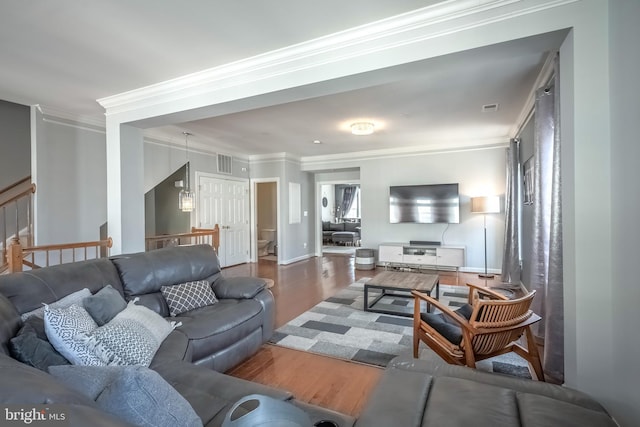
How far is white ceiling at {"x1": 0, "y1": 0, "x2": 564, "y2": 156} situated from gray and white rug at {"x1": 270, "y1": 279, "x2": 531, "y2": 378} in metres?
2.35

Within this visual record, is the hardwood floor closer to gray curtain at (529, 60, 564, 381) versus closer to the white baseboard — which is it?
gray curtain at (529, 60, 564, 381)

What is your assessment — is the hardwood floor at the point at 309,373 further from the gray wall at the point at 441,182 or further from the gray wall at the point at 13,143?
the gray wall at the point at 13,143

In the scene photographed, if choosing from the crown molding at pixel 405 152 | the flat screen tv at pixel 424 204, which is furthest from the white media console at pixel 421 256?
the crown molding at pixel 405 152

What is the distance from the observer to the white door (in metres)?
6.55

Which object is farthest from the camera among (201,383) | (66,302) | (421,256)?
(421,256)

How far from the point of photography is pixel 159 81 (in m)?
3.39

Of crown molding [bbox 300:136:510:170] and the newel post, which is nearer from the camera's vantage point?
the newel post

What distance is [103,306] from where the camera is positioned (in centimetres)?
191

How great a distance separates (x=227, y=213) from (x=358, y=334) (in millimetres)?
4757

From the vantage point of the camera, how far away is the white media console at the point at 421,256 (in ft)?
19.6

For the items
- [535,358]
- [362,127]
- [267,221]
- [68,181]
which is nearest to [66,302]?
[535,358]

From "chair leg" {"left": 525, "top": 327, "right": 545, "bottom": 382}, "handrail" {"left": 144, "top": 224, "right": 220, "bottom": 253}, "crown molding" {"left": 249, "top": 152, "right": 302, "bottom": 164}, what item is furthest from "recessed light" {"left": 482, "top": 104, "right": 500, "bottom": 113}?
"crown molding" {"left": 249, "top": 152, "right": 302, "bottom": 164}

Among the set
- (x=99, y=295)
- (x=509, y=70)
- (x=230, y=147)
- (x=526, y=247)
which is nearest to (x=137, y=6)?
(x=99, y=295)

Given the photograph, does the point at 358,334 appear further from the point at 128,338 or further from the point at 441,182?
the point at 441,182
